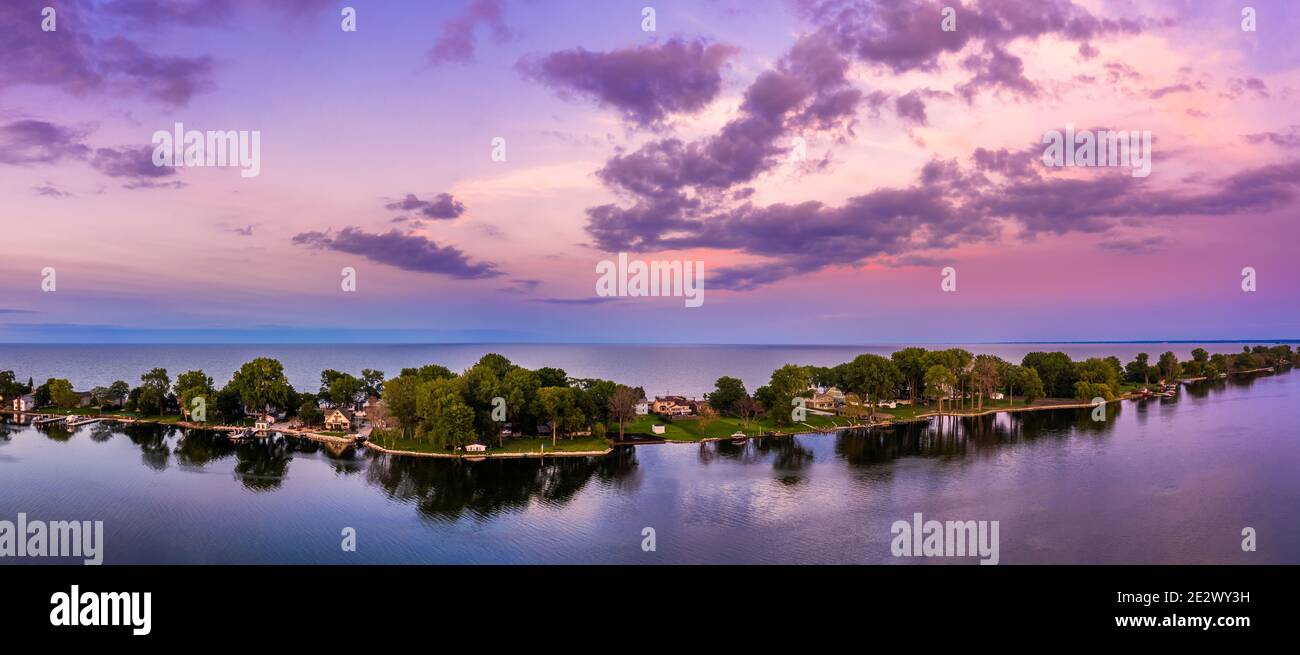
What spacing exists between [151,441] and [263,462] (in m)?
14.5

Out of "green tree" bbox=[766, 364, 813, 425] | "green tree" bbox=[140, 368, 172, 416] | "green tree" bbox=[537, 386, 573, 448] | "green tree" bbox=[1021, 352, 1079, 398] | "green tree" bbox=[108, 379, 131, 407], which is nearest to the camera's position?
"green tree" bbox=[537, 386, 573, 448]

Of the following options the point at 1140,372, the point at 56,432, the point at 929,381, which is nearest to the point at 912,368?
the point at 929,381

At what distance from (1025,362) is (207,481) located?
8418 centimetres

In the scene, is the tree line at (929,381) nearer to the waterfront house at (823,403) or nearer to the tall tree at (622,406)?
the waterfront house at (823,403)

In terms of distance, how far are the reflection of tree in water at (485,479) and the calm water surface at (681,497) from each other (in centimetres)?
18

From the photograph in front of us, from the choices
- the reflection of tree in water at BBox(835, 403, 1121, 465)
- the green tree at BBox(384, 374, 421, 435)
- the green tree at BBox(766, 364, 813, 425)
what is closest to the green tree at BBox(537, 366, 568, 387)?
the green tree at BBox(384, 374, 421, 435)

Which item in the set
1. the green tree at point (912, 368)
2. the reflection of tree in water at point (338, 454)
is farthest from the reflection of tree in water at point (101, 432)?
the green tree at point (912, 368)

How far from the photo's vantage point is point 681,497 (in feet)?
99.9

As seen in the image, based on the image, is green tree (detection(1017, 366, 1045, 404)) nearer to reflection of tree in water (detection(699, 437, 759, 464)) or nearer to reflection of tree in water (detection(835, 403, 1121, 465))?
reflection of tree in water (detection(835, 403, 1121, 465))

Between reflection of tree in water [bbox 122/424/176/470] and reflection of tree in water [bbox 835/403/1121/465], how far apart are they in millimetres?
45439

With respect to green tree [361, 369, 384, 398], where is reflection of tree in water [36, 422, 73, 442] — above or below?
below

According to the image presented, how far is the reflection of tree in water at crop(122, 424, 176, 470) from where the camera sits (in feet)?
130

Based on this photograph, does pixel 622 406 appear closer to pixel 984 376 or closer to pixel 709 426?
pixel 709 426
